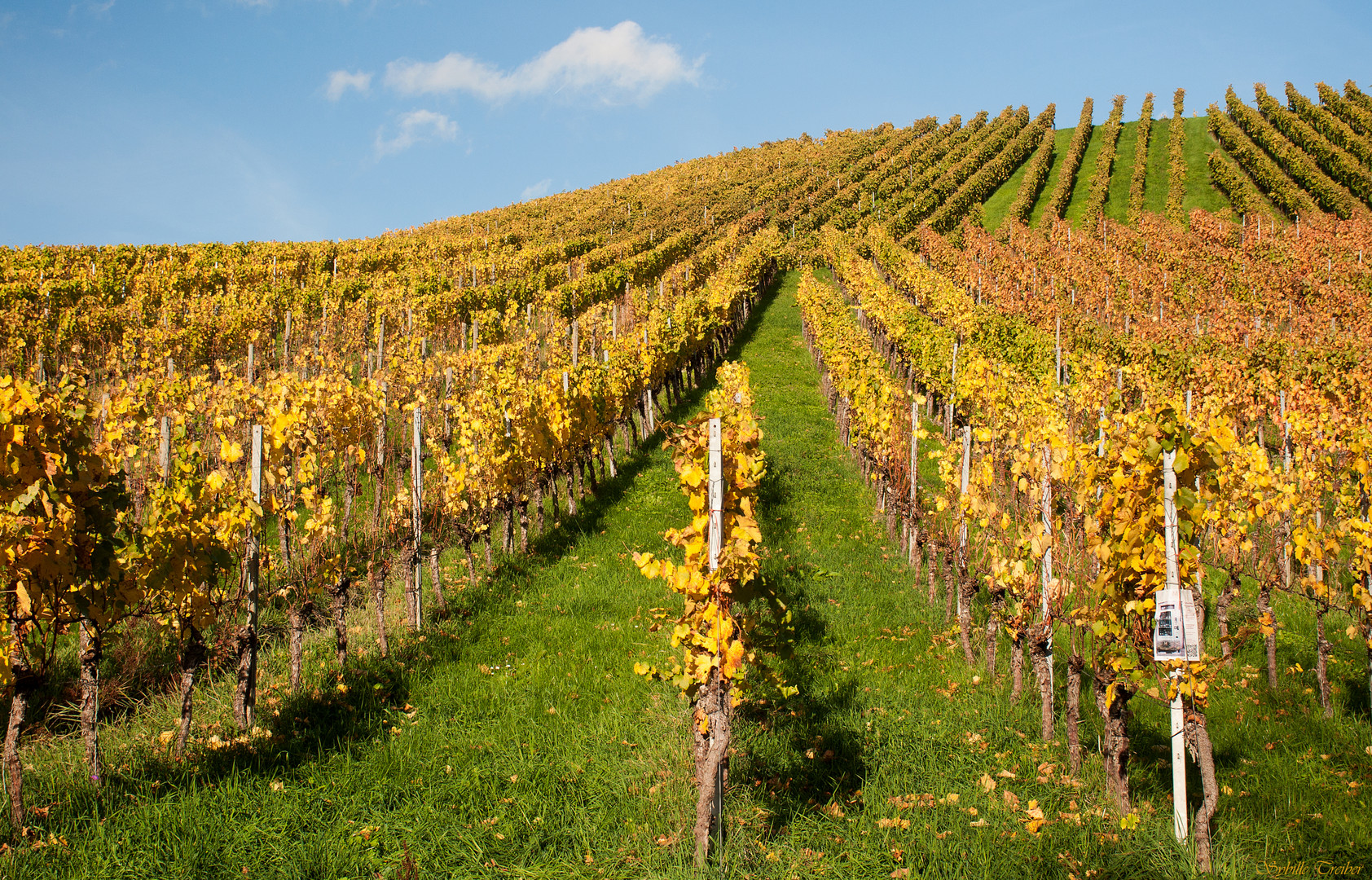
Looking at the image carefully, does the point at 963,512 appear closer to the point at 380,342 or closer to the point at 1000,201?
the point at 380,342

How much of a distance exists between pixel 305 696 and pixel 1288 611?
11039 mm

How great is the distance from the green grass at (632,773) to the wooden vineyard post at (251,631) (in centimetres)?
25

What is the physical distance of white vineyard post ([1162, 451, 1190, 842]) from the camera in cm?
384

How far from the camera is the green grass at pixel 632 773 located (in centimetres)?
416

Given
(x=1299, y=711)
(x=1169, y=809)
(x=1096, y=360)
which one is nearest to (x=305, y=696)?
(x=1169, y=809)

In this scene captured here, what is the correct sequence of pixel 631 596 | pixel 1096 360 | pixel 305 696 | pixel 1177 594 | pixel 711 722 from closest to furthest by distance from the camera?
pixel 1177 594 < pixel 711 722 < pixel 305 696 < pixel 631 596 < pixel 1096 360

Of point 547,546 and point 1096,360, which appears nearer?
point 547,546

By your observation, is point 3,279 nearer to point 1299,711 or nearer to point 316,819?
point 316,819

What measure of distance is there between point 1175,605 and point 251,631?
6.43 meters

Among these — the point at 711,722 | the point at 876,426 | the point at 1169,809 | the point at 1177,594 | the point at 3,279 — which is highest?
the point at 3,279

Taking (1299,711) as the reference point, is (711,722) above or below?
above

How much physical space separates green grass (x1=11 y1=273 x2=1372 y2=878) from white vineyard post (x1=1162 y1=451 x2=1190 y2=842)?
237 mm

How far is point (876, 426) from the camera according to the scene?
1181 cm

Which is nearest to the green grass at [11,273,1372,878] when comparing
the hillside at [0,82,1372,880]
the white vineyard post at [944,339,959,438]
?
the hillside at [0,82,1372,880]
